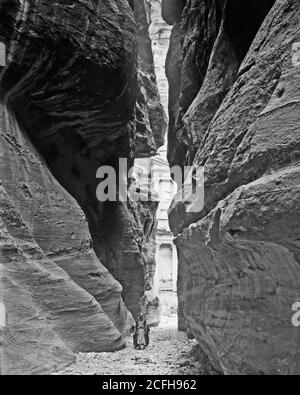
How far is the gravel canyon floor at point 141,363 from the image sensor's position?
6.84 meters

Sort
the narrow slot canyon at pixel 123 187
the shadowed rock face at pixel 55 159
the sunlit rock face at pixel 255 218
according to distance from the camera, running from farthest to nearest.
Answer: the shadowed rock face at pixel 55 159, the narrow slot canyon at pixel 123 187, the sunlit rock face at pixel 255 218

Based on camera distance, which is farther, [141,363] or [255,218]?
[141,363]

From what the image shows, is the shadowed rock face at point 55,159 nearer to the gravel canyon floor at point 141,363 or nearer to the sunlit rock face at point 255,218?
the gravel canyon floor at point 141,363

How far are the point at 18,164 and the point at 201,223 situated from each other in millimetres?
4178

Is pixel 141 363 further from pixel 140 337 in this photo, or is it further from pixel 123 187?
pixel 123 187

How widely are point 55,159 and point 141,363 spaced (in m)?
5.86

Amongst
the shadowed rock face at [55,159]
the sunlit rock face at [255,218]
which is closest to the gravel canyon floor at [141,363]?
the shadowed rock face at [55,159]

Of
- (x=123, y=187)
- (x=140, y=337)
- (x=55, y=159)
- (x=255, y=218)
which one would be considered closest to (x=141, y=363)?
(x=140, y=337)

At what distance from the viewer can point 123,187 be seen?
1569 cm

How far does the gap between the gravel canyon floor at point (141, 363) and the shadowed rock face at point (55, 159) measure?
36 cm

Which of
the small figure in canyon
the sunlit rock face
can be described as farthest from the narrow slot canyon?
the small figure in canyon

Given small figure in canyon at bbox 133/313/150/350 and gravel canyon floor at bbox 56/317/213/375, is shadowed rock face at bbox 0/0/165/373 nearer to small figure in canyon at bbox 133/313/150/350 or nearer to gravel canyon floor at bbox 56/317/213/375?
gravel canyon floor at bbox 56/317/213/375

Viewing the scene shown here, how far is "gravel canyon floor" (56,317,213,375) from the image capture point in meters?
6.84

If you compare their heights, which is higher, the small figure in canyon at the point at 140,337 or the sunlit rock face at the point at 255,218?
the sunlit rock face at the point at 255,218
